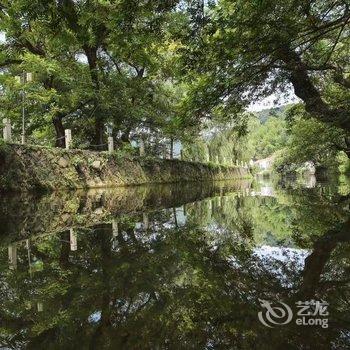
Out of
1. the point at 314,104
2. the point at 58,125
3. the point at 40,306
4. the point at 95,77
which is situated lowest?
the point at 40,306

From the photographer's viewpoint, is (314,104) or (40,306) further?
(314,104)

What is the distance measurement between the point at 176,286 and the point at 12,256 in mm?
1996

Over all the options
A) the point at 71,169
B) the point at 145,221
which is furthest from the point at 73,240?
the point at 71,169

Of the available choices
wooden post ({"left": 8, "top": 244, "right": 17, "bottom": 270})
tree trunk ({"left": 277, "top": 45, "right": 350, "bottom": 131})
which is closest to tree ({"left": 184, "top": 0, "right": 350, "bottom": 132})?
tree trunk ({"left": 277, "top": 45, "right": 350, "bottom": 131})

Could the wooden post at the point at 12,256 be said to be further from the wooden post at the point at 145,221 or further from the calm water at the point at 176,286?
the wooden post at the point at 145,221

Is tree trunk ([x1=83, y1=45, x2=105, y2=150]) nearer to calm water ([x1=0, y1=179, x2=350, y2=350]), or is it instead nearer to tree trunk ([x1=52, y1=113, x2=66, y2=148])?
tree trunk ([x1=52, y1=113, x2=66, y2=148])

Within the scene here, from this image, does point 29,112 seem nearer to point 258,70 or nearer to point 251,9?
point 258,70

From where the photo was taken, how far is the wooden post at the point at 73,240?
4.06 metres

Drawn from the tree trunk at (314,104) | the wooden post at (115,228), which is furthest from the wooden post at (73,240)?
the tree trunk at (314,104)

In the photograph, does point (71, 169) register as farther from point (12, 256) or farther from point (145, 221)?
point (12, 256)

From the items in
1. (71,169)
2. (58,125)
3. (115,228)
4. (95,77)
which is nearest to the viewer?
(115,228)

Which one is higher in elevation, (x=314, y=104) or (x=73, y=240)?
(x=314, y=104)

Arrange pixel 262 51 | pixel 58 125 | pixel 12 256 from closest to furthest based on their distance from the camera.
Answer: pixel 12 256
pixel 262 51
pixel 58 125

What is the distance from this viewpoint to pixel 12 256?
3799mm
